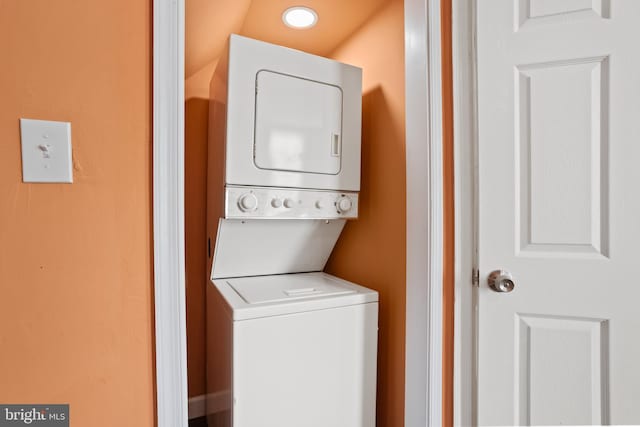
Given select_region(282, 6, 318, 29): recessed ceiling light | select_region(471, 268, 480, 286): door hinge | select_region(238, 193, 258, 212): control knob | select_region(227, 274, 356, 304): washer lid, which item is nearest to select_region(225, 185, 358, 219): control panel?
select_region(238, 193, 258, 212): control knob

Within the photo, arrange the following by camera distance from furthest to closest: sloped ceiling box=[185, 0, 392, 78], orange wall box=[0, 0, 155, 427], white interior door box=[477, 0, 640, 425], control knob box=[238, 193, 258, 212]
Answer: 1. sloped ceiling box=[185, 0, 392, 78]
2. control knob box=[238, 193, 258, 212]
3. white interior door box=[477, 0, 640, 425]
4. orange wall box=[0, 0, 155, 427]

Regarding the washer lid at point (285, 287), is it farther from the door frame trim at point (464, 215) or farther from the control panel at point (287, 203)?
the door frame trim at point (464, 215)

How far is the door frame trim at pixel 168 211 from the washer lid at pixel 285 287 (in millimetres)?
377

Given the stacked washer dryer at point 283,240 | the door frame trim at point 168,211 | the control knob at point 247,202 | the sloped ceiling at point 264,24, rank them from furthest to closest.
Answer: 1. the sloped ceiling at point 264,24
2. the control knob at point 247,202
3. the stacked washer dryer at point 283,240
4. the door frame trim at point 168,211

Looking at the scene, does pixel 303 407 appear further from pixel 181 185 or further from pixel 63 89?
pixel 63 89

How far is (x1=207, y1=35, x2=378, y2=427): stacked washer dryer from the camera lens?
1200mm

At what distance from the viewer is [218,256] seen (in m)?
1.55

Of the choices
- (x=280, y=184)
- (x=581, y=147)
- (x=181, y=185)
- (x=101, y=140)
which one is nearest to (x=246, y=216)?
(x=280, y=184)

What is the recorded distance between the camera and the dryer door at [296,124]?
138 centimetres

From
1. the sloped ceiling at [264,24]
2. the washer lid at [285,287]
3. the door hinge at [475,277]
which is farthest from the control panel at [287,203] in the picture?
the sloped ceiling at [264,24]

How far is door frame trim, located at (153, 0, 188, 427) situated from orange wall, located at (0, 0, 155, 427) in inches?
1.2

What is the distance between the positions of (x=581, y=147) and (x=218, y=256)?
5.27 feet

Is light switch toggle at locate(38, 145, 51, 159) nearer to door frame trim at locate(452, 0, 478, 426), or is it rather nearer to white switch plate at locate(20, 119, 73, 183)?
white switch plate at locate(20, 119, 73, 183)

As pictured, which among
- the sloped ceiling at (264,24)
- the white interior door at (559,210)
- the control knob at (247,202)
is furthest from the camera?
the sloped ceiling at (264,24)
